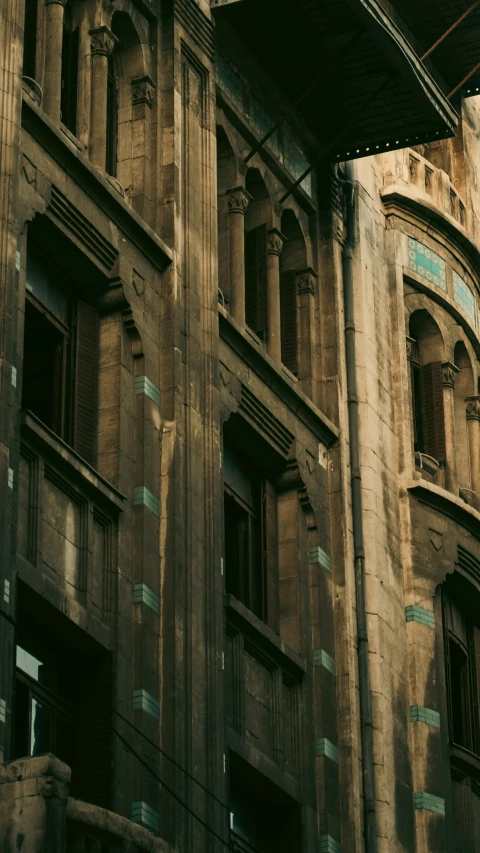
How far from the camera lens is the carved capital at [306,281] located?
115 ft

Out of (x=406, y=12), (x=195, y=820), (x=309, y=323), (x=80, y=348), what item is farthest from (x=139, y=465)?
(x=406, y=12)

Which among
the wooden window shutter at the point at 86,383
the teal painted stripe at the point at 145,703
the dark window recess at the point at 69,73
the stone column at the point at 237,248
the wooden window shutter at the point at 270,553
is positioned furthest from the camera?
the stone column at the point at 237,248

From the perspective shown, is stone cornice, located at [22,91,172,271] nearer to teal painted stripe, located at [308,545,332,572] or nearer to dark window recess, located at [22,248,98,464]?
dark window recess, located at [22,248,98,464]

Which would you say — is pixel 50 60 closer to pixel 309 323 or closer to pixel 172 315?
pixel 172 315

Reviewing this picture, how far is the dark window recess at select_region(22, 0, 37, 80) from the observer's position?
94.7 feet

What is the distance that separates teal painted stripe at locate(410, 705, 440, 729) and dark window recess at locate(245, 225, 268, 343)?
573cm

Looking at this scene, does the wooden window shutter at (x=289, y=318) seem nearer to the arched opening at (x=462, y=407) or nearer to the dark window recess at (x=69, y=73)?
the arched opening at (x=462, y=407)

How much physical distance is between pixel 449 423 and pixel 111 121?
9.22m

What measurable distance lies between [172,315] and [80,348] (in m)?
1.67

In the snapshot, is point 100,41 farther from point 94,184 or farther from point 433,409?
point 433,409

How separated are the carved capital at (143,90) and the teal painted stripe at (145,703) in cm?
866

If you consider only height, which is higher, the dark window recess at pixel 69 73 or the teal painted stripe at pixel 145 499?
the dark window recess at pixel 69 73

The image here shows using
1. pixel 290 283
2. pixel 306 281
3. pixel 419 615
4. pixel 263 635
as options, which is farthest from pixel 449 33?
pixel 263 635

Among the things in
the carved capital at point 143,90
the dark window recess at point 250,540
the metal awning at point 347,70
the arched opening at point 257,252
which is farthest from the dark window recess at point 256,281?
the carved capital at point 143,90
